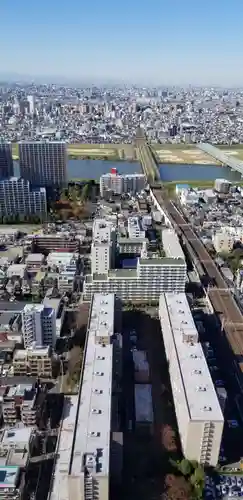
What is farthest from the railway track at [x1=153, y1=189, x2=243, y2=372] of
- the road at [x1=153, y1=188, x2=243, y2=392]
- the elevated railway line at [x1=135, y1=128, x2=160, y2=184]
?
the elevated railway line at [x1=135, y1=128, x2=160, y2=184]

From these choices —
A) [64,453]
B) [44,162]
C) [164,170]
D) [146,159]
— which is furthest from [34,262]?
[146,159]

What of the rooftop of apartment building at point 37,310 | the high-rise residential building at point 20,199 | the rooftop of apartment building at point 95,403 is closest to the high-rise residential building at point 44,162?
the high-rise residential building at point 20,199

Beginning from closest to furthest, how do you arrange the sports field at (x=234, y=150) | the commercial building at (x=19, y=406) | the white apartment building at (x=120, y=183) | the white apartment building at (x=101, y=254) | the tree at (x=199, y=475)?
1. the tree at (x=199, y=475)
2. the commercial building at (x=19, y=406)
3. the white apartment building at (x=101, y=254)
4. the white apartment building at (x=120, y=183)
5. the sports field at (x=234, y=150)

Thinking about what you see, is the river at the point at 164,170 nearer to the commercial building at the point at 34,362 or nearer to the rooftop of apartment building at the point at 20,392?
the commercial building at the point at 34,362

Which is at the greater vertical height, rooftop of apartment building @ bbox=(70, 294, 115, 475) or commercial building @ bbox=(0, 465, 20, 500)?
rooftop of apartment building @ bbox=(70, 294, 115, 475)

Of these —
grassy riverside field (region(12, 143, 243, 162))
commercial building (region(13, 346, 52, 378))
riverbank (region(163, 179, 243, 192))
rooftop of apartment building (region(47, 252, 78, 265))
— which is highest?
grassy riverside field (region(12, 143, 243, 162))

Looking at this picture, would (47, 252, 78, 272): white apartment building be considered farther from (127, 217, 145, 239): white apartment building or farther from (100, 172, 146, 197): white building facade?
(100, 172, 146, 197): white building facade

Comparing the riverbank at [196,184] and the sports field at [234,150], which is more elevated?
the sports field at [234,150]
